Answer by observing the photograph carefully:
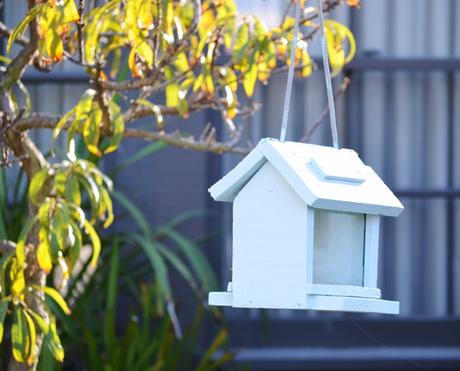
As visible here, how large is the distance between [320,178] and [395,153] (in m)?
3.61

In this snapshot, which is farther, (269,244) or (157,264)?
(157,264)

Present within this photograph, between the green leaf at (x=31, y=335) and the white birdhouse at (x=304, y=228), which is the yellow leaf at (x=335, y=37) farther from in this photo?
the green leaf at (x=31, y=335)

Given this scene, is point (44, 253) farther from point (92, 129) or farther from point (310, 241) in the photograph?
point (310, 241)

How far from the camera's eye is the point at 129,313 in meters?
6.02

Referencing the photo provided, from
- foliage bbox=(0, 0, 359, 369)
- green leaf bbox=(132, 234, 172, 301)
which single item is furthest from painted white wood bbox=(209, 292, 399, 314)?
green leaf bbox=(132, 234, 172, 301)

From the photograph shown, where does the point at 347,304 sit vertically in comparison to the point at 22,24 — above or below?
below

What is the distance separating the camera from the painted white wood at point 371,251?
282 cm

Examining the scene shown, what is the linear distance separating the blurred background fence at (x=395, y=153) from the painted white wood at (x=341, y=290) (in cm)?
338

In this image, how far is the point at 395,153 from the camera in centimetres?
625

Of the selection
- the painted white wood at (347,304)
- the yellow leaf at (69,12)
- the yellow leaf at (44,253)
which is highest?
the yellow leaf at (69,12)

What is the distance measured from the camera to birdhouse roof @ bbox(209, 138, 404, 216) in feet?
8.76

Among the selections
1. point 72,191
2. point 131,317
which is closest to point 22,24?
point 72,191

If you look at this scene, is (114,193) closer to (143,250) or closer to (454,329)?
(143,250)

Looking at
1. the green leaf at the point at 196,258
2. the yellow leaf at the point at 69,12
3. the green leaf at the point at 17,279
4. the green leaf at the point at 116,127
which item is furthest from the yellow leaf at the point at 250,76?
the green leaf at the point at 196,258
